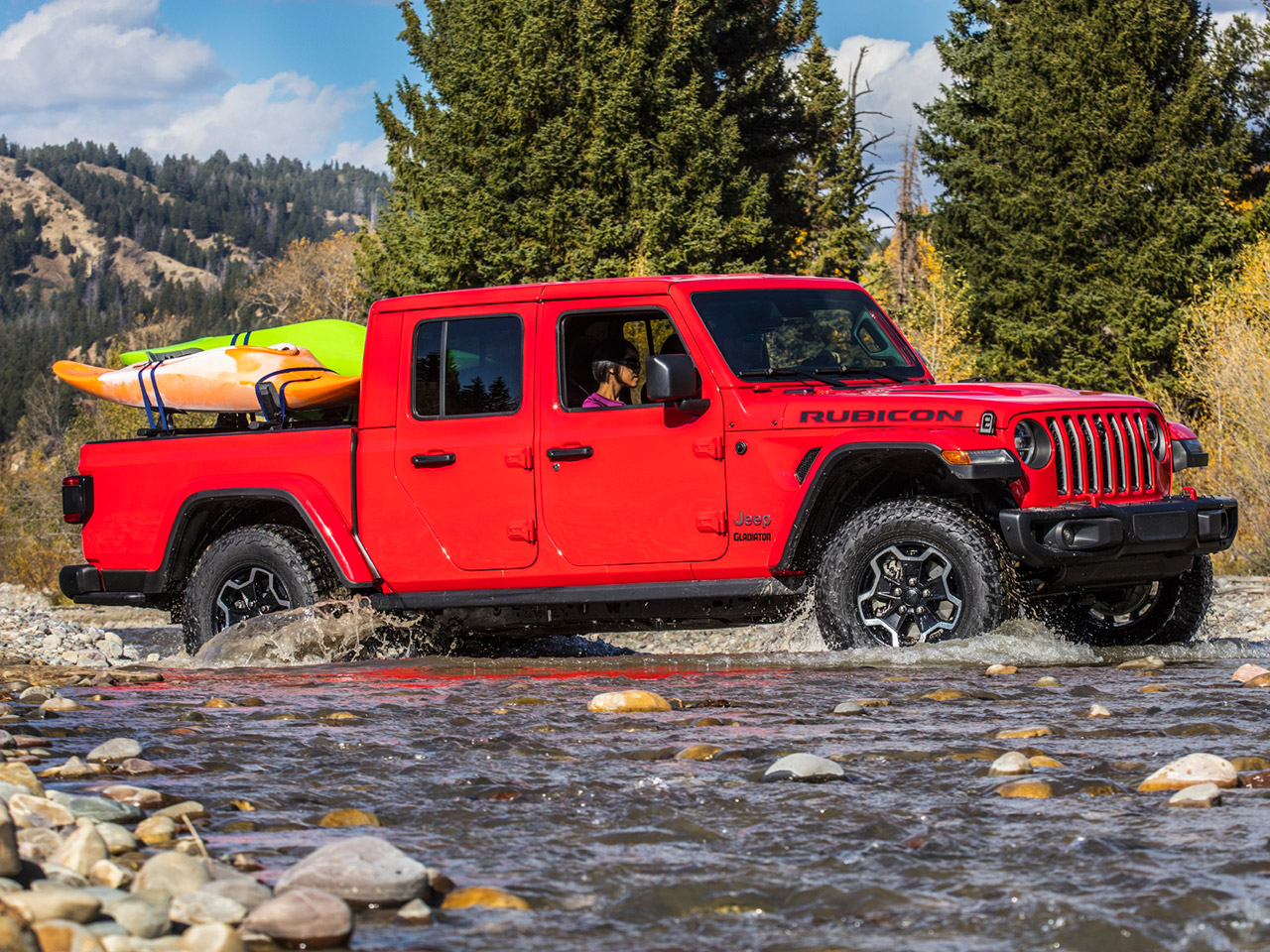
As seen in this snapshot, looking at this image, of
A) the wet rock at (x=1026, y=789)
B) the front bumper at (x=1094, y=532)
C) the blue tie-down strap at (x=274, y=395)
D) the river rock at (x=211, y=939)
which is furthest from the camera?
the blue tie-down strap at (x=274, y=395)

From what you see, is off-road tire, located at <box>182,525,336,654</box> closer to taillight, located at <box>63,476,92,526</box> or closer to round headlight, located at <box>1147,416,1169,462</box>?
taillight, located at <box>63,476,92,526</box>

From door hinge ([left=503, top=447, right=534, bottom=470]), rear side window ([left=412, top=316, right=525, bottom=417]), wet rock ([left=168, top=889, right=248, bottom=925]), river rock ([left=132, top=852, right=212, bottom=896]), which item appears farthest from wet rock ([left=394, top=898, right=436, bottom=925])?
rear side window ([left=412, top=316, right=525, bottom=417])

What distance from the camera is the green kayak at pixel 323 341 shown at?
314 inches

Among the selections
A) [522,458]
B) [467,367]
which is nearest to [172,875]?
[522,458]

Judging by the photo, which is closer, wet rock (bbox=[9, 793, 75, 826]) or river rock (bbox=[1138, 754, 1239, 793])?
wet rock (bbox=[9, 793, 75, 826])

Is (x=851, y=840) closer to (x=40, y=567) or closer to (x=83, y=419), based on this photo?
(x=40, y=567)

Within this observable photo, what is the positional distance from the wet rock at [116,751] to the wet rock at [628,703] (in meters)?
1.62

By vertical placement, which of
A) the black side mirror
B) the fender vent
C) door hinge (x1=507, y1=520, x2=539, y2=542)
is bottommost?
door hinge (x1=507, y1=520, x2=539, y2=542)

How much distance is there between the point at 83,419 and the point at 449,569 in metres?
40.3

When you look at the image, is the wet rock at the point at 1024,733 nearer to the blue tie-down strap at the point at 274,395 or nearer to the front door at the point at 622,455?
the front door at the point at 622,455

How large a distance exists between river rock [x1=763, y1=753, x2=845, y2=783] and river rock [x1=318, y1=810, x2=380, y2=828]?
1.03 m

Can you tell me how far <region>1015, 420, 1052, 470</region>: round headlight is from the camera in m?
6.10

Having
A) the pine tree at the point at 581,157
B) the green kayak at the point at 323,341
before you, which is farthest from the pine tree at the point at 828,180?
the green kayak at the point at 323,341

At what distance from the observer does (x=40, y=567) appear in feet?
128
